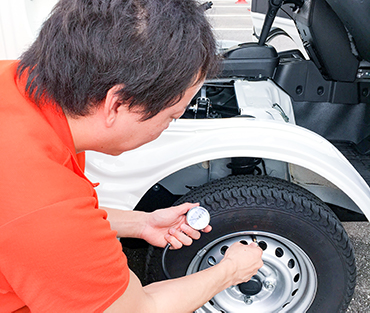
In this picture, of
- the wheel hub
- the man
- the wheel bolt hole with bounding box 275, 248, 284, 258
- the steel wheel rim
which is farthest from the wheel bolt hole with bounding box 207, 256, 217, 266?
the man

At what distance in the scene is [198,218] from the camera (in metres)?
1.32

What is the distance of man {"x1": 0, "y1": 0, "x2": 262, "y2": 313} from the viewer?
75 centimetres

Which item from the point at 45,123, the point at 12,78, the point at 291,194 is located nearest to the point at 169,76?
the point at 45,123

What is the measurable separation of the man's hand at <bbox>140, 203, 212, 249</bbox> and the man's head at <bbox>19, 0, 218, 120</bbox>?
1.94 feet

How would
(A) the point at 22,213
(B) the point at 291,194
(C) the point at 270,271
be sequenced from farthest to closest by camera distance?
(C) the point at 270,271 < (B) the point at 291,194 < (A) the point at 22,213

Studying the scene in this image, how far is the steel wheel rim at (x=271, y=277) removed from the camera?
1.49 m

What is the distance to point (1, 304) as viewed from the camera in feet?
2.85

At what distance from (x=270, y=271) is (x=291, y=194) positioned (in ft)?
1.27

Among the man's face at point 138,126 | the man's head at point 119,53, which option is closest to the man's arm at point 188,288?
the man's face at point 138,126

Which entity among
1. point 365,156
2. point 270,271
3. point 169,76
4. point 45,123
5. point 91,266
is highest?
point 169,76

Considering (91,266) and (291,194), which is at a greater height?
(91,266)

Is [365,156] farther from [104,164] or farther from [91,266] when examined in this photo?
[91,266]

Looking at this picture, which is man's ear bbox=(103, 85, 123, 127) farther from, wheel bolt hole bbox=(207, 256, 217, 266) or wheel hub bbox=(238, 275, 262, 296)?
wheel hub bbox=(238, 275, 262, 296)

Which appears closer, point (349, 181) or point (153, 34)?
point (153, 34)
